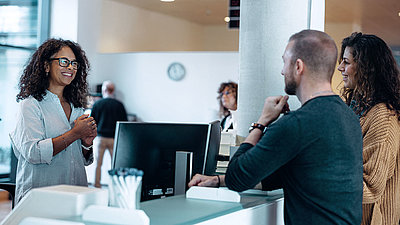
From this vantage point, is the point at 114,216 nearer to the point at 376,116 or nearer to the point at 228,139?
the point at 376,116

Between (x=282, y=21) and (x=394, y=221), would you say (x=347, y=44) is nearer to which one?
(x=282, y=21)

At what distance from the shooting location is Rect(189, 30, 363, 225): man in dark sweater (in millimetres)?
1932

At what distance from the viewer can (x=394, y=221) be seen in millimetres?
2762

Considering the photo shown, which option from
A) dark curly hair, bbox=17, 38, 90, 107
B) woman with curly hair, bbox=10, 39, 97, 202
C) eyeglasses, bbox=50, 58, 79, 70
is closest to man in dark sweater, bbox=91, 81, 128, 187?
dark curly hair, bbox=17, 38, 90, 107

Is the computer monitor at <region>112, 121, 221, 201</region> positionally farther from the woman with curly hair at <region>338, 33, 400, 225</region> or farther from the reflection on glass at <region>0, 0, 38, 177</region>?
the reflection on glass at <region>0, 0, 38, 177</region>

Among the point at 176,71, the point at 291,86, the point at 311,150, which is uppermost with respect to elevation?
the point at 176,71

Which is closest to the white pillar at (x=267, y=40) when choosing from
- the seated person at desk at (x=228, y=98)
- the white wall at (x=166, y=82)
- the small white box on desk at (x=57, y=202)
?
the small white box on desk at (x=57, y=202)

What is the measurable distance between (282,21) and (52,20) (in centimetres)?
678

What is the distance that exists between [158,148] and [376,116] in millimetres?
1071

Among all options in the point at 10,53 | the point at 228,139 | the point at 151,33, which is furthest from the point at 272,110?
the point at 151,33

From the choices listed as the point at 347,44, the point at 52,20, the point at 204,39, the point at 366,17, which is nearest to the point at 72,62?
the point at 347,44

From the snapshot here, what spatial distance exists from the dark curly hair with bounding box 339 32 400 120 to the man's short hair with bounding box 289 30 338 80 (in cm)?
74

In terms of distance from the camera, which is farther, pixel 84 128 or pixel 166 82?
pixel 166 82

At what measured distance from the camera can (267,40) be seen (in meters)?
3.15
